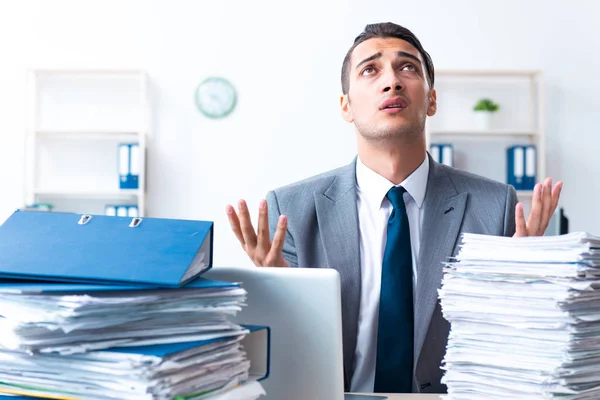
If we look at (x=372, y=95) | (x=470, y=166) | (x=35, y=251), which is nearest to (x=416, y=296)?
(x=372, y=95)

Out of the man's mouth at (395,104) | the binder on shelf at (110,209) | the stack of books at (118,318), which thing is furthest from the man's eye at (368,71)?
the binder on shelf at (110,209)

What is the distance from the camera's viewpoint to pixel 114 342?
784mm

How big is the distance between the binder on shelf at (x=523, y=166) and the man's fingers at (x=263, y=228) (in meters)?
3.61

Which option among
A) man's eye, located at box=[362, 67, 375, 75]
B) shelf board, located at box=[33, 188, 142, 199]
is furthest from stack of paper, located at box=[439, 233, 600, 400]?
shelf board, located at box=[33, 188, 142, 199]

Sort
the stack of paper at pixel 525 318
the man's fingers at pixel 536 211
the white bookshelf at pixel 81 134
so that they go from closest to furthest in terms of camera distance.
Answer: the stack of paper at pixel 525 318, the man's fingers at pixel 536 211, the white bookshelf at pixel 81 134

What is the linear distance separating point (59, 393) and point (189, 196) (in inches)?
163

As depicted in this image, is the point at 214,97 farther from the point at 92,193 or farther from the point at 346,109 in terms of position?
the point at 346,109

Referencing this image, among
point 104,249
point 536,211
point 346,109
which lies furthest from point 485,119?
point 104,249

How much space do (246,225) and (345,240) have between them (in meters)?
0.43

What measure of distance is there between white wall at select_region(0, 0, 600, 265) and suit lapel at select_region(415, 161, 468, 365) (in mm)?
3115

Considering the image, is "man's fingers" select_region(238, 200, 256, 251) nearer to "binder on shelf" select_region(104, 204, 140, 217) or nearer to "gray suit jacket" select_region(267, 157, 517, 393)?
"gray suit jacket" select_region(267, 157, 517, 393)

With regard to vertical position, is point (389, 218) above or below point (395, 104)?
below

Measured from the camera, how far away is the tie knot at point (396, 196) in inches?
67.8

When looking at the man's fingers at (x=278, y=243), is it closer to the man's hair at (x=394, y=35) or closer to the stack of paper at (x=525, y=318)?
the stack of paper at (x=525, y=318)
